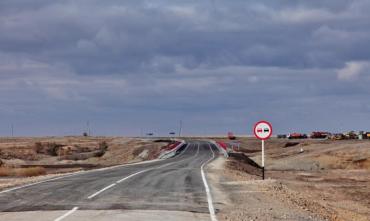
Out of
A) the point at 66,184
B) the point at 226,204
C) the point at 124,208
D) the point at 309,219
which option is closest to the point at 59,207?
the point at 124,208

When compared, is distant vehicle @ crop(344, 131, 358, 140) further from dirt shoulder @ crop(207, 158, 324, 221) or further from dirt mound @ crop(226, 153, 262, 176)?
dirt shoulder @ crop(207, 158, 324, 221)

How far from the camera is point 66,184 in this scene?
25.3 metres

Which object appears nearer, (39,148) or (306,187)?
(306,187)

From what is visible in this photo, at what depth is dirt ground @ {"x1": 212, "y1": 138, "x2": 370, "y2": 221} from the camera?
18.3 m

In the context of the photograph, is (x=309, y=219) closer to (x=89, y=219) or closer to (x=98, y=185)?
(x=89, y=219)

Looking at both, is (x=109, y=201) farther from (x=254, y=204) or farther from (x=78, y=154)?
(x=78, y=154)

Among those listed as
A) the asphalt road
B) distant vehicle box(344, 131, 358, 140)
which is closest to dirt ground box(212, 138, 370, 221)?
the asphalt road

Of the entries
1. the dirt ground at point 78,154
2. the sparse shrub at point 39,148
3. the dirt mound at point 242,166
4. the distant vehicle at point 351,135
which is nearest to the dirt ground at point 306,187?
the dirt mound at point 242,166

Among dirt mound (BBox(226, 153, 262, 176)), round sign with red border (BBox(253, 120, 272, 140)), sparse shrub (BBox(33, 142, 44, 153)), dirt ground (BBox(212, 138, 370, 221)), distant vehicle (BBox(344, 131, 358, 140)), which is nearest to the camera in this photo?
dirt ground (BBox(212, 138, 370, 221))

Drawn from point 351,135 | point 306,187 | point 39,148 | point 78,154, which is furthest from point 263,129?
point 351,135

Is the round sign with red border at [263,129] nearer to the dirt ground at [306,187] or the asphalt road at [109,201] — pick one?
the dirt ground at [306,187]

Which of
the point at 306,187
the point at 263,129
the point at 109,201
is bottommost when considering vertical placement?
the point at 306,187

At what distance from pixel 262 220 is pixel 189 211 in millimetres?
2081

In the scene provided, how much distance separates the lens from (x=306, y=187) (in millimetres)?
38406
